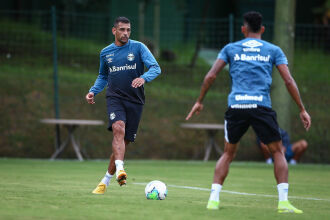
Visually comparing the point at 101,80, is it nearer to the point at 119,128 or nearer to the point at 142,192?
the point at 119,128

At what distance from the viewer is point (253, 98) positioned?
704cm

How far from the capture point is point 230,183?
1125 centimetres

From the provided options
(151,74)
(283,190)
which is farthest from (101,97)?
(283,190)

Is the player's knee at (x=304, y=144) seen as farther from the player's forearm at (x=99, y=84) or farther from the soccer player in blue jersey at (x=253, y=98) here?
the soccer player in blue jersey at (x=253, y=98)

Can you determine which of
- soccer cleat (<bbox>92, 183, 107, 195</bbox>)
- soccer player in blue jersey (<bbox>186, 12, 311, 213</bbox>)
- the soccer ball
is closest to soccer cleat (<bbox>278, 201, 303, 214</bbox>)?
soccer player in blue jersey (<bbox>186, 12, 311, 213</bbox>)

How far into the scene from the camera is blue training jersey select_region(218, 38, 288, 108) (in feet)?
23.2

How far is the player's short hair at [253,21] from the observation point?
7141 mm

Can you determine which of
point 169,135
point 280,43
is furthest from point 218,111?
point 280,43

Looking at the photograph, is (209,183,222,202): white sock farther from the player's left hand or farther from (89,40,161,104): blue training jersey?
(89,40,161,104): blue training jersey

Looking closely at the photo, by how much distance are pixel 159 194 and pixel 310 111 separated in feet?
33.0

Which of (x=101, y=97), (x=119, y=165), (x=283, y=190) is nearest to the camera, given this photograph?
(x=283, y=190)

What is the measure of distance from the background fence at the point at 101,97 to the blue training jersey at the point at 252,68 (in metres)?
9.64

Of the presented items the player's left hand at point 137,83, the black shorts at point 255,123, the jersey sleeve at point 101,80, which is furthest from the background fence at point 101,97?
the black shorts at point 255,123

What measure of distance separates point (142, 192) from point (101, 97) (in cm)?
974
